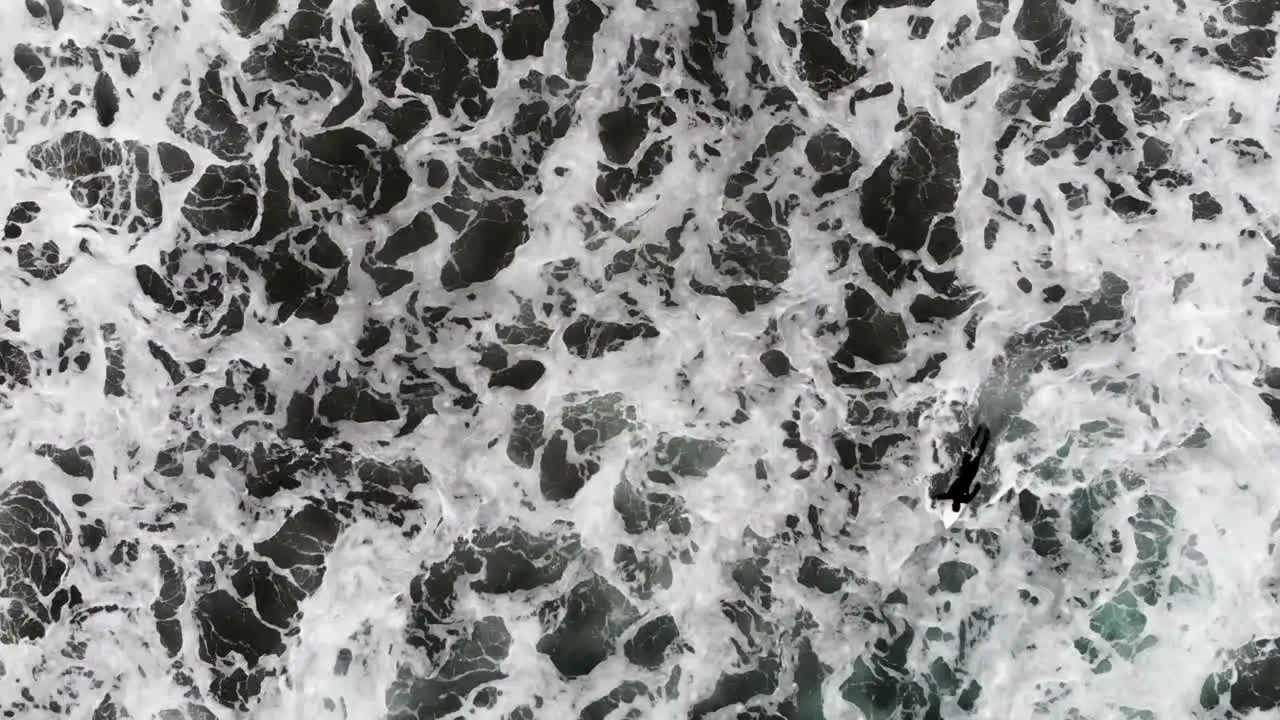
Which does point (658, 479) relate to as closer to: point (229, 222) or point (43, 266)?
point (229, 222)

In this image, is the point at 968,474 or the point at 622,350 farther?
the point at 622,350

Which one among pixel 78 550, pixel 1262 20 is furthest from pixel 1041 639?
pixel 78 550

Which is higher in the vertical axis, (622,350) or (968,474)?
(622,350)
